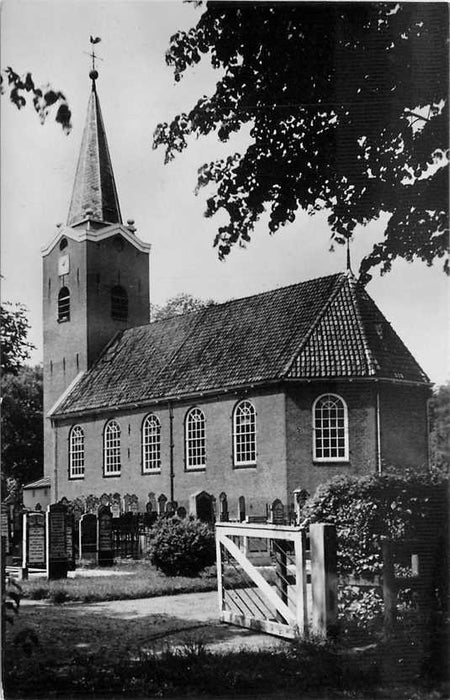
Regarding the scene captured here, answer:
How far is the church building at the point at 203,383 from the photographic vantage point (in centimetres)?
1392

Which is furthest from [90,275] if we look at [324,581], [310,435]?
[324,581]

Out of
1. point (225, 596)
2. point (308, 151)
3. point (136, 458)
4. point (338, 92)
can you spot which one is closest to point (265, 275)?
point (308, 151)

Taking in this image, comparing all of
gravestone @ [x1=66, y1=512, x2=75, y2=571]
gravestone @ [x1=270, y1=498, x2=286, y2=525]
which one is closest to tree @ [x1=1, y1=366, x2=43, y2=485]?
gravestone @ [x1=66, y1=512, x2=75, y2=571]

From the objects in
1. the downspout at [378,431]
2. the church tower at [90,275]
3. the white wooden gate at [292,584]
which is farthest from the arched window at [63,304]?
the downspout at [378,431]

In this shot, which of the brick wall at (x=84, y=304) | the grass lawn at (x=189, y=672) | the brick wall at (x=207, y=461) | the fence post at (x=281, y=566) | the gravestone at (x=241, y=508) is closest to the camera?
the grass lawn at (x=189, y=672)

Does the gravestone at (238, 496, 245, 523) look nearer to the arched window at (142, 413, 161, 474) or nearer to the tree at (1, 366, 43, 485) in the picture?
the arched window at (142, 413, 161, 474)

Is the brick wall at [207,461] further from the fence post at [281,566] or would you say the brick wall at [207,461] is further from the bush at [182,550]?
the fence post at [281,566]

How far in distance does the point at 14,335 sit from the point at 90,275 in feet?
28.1

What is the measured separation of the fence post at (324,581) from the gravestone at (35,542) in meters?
8.31

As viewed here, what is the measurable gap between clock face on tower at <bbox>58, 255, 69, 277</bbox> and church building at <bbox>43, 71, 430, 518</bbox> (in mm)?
104

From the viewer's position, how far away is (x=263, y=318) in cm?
2159

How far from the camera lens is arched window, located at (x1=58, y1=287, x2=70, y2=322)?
601 inches

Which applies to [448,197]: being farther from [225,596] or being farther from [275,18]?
[225,596]

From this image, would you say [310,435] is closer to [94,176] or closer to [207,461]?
[207,461]
